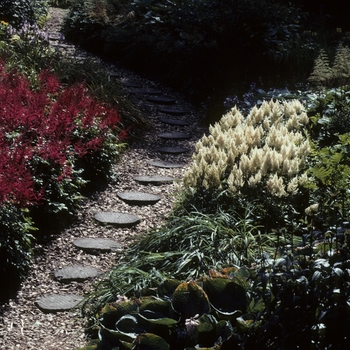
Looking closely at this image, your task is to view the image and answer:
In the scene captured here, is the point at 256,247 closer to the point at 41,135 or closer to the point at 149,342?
the point at 149,342

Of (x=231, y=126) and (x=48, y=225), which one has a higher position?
(x=231, y=126)

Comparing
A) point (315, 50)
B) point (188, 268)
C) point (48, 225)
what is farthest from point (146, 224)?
point (315, 50)

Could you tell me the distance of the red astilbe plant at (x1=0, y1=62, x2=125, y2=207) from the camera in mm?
4484

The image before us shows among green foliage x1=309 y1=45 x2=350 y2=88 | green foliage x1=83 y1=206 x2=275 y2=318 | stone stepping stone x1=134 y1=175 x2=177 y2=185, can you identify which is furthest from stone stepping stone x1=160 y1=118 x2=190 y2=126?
green foliage x1=83 y1=206 x2=275 y2=318

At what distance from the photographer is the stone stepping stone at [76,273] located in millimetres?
4488

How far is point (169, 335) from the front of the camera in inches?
124

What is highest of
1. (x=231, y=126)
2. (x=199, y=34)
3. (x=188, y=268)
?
(x=199, y=34)

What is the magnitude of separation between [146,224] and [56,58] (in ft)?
12.2

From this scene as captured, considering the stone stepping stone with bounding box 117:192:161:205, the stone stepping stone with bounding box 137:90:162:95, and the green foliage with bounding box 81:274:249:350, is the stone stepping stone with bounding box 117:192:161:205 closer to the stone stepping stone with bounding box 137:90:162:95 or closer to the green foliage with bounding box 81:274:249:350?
the green foliage with bounding box 81:274:249:350

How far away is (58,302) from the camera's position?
4211mm

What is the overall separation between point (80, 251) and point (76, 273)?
1.21 feet

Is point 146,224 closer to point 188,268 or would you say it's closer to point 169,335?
point 188,268

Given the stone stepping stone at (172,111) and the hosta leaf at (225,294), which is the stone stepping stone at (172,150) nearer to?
the stone stepping stone at (172,111)

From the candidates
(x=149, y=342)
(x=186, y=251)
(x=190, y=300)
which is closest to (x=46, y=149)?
(x=186, y=251)
